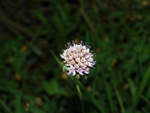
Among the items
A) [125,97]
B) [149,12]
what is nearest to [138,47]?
[125,97]

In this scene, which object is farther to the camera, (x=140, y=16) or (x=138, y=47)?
(x=140, y=16)

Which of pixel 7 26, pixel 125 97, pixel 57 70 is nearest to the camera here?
pixel 125 97

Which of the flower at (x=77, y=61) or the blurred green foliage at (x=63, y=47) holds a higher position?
the blurred green foliage at (x=63, y=47)

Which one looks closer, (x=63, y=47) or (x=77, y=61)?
(x=77, y=61)

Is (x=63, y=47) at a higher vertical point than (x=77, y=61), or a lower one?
higher

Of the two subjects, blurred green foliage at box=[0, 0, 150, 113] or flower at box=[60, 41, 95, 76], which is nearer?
flower at box=[60, 41, 95, 76]

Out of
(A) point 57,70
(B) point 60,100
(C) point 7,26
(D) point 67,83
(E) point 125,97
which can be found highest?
(C) point 7,26

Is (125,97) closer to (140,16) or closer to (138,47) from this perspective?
(138,47)

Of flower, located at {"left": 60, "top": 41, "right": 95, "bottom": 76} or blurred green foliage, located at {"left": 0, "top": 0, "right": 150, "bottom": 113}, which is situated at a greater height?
blurred green foliage, located at {"left": 0, "top": 0, "right": 150, "bottom": 113}
